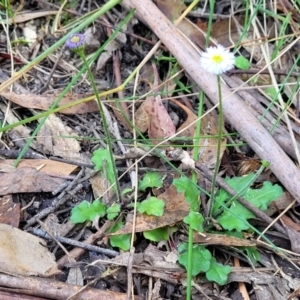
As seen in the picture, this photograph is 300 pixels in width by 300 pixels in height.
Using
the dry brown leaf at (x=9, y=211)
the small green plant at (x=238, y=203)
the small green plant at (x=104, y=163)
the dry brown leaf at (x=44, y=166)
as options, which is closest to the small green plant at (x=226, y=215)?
the small green plant at (x=238, y=203)

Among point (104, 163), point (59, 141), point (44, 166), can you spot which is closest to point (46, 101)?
point (59, 141)

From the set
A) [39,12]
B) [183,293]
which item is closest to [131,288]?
[183,293]

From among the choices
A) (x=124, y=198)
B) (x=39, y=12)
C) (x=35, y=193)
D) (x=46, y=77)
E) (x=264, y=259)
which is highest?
(x=39, y=12)

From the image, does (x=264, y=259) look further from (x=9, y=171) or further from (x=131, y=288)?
(x=9, y=171)

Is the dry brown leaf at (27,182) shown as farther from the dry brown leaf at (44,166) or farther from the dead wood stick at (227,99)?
the dead wood stick at (227,99)

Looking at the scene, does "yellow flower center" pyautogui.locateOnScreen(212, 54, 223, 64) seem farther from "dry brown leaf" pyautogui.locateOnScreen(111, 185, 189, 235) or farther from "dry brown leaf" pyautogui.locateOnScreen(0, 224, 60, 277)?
"dry brown leaf" pyautogui.locateOnScreen(0, 224, 60, 277)

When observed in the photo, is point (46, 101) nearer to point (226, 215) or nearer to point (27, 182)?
point (27, 182)

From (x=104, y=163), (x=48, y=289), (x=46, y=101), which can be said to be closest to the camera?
(x=48, y=289)

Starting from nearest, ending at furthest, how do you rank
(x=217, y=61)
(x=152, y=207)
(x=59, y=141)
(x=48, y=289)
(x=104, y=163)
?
(x=217, y=61)
(x=48, y=289)
(x=152, y=207)
(x=104, y=163)
(x=59, y=141)
